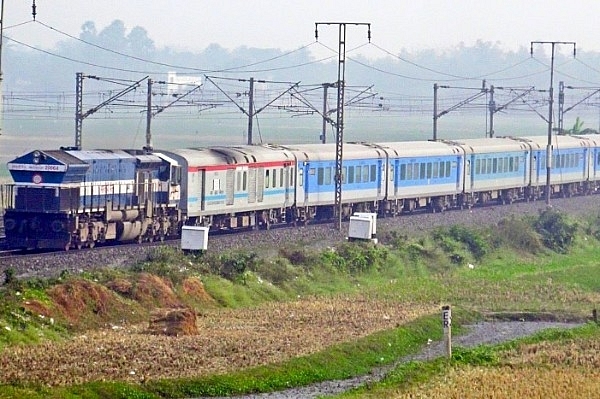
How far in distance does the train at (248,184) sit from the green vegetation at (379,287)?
3830 millimetres

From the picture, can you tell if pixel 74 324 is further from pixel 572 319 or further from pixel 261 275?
pixel 572 319

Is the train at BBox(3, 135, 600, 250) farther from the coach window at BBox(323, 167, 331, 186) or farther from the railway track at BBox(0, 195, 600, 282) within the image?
the railway track at BBox(0, 195, 600, 282)

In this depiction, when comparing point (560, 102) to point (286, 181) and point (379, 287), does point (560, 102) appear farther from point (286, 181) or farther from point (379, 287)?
point (379, 287)

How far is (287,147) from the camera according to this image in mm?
49250

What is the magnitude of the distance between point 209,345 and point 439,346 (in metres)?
6.46

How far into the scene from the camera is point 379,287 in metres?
37.4

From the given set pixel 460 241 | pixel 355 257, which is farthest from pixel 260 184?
pixel 460 241

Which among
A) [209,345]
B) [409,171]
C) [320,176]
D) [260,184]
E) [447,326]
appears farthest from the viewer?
[409,171]

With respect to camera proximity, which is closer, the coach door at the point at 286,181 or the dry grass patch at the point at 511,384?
the dry grass patch at the point at 511,384

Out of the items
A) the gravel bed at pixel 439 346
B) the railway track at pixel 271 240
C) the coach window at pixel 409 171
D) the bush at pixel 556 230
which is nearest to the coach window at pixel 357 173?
the railway track at pixel 271 240

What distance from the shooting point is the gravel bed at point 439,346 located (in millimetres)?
23444

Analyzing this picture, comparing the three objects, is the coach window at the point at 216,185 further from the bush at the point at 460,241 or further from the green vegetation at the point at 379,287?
the bush at the point at 460,241

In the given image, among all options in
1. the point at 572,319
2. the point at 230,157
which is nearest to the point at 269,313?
the point at 572,319

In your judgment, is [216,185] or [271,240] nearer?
[271,240]
